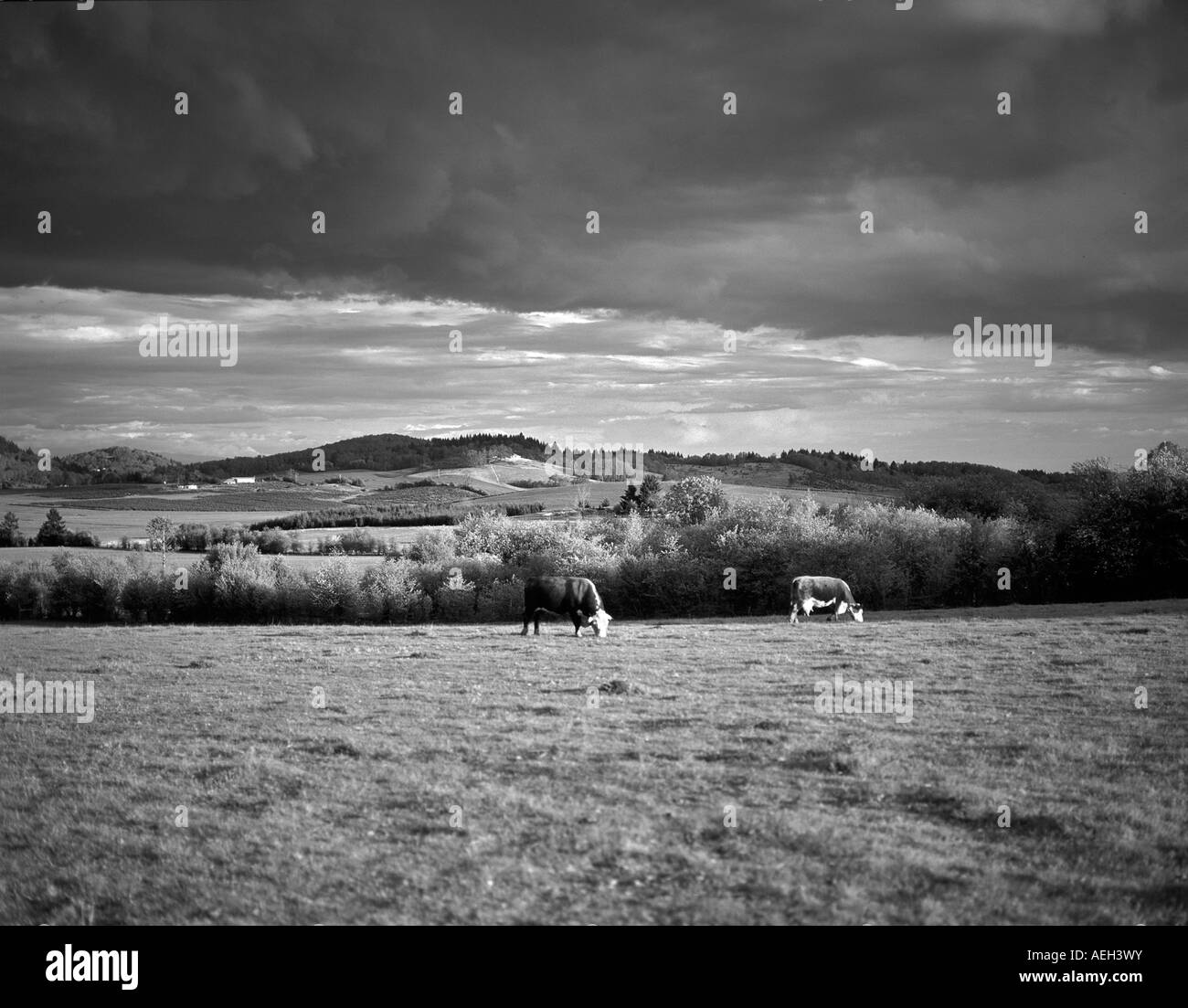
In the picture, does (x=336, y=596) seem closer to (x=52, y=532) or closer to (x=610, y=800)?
(x=610, y=800)

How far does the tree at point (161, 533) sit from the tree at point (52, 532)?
9109mm

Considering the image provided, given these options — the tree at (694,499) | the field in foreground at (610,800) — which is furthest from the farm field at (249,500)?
the field in foreground at (610,800)

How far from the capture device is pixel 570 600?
33.0 meters

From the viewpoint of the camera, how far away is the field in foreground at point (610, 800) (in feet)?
28.6

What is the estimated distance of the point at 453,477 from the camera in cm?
16412

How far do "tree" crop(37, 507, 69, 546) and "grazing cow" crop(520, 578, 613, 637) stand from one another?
9052 centimetres

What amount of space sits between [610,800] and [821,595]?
3046 centimetres

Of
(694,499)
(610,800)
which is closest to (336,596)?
(694,499)

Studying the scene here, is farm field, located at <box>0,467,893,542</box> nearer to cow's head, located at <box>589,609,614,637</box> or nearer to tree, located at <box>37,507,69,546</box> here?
tree, located at <box>37,507,69,546</box>

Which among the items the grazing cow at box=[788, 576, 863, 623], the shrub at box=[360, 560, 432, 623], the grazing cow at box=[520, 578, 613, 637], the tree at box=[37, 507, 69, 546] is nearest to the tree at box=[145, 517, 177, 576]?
the tree at box=[37, 507, 69, 546]

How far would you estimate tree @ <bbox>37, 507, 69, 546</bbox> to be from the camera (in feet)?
334

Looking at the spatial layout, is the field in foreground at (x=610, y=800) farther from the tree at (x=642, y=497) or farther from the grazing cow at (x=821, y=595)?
the tree at (x=642, y=497)
